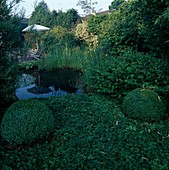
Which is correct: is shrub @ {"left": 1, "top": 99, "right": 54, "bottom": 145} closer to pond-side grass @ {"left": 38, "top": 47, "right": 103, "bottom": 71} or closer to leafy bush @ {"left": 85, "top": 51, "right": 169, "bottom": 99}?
leafy bush @ {"left": 85, "top": 51, "right": 169, "bottom": 99}

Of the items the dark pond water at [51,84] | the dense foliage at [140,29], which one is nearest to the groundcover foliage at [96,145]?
the dense foliage at [140,29]

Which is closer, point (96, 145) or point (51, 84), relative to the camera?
point (96, 145)

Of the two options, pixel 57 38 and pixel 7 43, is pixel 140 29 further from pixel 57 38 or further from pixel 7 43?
pixel 57 38

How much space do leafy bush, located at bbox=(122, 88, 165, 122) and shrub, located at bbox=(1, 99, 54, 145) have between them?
5.13 ft

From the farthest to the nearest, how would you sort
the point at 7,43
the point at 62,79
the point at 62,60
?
1. the point at 62,60
2. the point at 62,79
3. the point at 7,43

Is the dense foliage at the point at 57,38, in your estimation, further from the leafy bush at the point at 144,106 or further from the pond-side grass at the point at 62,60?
the leafy bush at the point at 144,106

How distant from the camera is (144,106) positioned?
11.8ft

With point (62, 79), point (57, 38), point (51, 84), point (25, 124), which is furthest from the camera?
point (57, 38)

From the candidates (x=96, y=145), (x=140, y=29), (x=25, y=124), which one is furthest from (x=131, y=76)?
(x=25, y=124)

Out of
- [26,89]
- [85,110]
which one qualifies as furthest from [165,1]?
[26,89]

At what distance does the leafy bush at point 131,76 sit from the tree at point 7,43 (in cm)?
200

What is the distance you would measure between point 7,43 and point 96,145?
7.01 feet

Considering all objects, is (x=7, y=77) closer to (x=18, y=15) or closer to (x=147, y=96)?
(x=18, y=15)

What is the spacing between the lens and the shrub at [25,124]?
272cm
